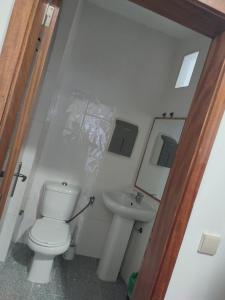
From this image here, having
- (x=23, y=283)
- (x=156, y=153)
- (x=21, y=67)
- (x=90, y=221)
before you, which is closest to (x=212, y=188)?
(x=21, y=67)

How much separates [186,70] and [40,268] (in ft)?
7.28

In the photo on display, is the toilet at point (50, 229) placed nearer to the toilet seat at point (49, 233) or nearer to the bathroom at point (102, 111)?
the toilet seat at point (49, 233)

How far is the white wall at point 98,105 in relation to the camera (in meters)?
2.96

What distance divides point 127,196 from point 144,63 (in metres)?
1.39

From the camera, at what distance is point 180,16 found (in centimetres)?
131

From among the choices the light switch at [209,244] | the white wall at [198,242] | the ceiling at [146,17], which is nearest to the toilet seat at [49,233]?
the white wall at [198,242]

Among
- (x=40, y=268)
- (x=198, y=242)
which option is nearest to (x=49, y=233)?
(x=40, y=268)

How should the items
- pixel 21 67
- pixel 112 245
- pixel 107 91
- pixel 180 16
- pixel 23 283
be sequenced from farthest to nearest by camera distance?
pixel 107 91 → pixel 112 245 → pixel 23 283 → pixel 180 16 → pixel 21 67

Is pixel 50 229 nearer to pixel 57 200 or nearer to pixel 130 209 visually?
pixel 57 200

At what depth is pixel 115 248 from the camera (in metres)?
2.83

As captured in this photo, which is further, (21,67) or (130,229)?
(130,229)

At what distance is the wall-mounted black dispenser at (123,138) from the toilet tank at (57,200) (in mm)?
608

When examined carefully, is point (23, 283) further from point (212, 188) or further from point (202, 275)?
point (212, 188)

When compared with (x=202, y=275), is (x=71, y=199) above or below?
below
